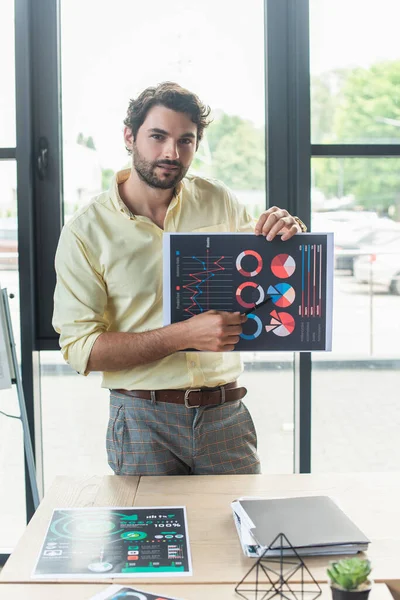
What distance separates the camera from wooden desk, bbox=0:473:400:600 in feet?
4.54

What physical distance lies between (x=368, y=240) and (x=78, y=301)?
4.32 ft

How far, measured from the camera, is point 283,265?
6.43ft

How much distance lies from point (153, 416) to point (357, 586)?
1.05 meters

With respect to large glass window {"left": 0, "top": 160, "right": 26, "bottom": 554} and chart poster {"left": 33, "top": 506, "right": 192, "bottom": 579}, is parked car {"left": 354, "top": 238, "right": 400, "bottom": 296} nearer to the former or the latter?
large glass window {"left": 0, "top": 160, "right": 26, "bottom": 554}

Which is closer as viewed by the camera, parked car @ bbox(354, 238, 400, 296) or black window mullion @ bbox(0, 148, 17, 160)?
black window mullion @ bbox(0, 148, 17, 160)

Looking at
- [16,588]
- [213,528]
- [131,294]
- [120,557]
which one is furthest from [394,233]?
[16,588]

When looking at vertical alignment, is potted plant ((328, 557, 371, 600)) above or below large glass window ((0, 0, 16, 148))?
below

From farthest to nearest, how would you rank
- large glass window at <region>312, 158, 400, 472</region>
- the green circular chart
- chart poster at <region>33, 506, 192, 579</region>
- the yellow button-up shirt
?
large glass window at <region>312, 158, 400, 472</region> < the yellow button-up shirt < the green circular chart < chart poster at <region>33, 506, 192, 579</region>

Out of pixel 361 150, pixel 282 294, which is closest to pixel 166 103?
pixel 282 294

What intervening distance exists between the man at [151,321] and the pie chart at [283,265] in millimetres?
71

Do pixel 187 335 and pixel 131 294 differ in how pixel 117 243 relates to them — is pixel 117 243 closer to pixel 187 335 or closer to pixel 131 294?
pixel 131 294

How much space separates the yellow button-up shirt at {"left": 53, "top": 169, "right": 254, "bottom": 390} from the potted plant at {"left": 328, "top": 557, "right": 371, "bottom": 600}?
1.03 m

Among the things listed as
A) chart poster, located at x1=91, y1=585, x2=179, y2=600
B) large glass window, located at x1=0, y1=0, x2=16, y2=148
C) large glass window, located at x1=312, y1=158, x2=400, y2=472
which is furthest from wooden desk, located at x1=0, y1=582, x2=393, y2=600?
large glass window, located at x1=0, y1=0, x2=16, y2=148

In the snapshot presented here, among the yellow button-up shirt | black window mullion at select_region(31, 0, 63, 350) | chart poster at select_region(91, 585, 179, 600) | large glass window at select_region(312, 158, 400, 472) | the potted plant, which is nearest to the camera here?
the potted plant
